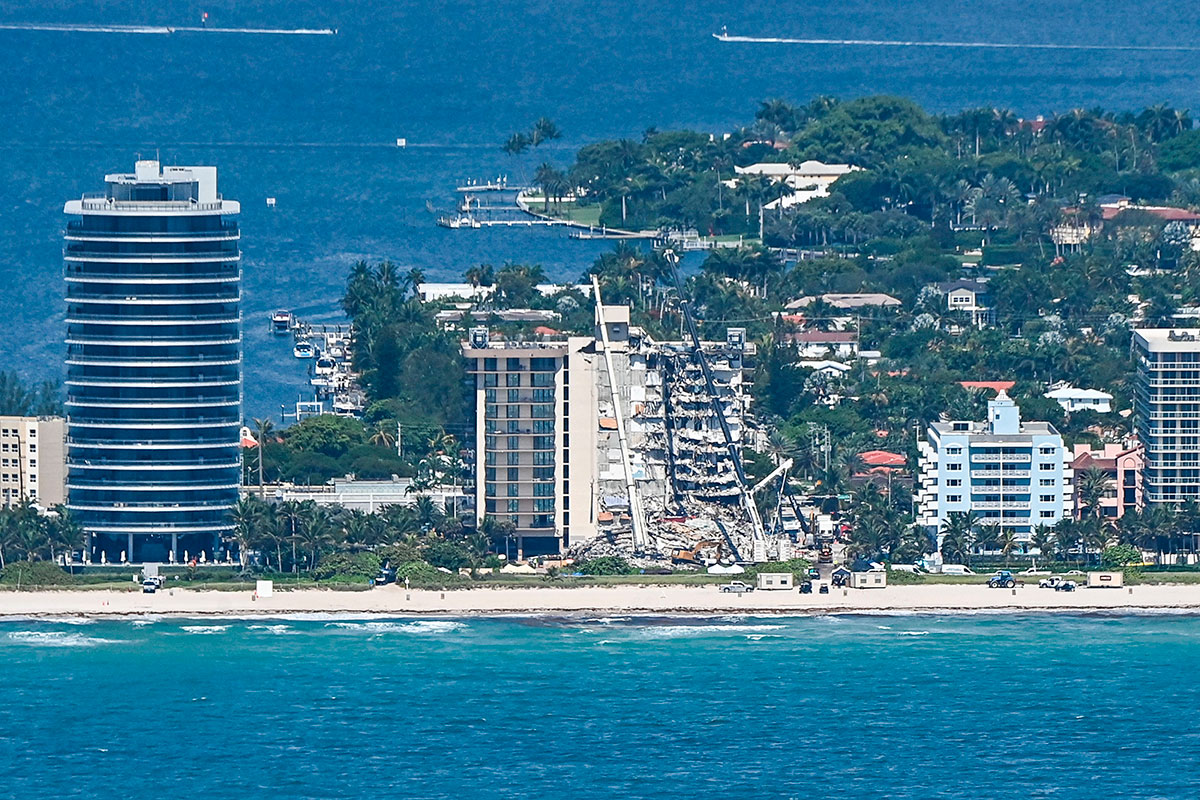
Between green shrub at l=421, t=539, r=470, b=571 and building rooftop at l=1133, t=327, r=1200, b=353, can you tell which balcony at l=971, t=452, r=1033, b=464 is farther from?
green shrub at l=421, t=539, r=470, b=571

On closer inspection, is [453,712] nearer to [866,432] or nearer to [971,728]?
[971,728]

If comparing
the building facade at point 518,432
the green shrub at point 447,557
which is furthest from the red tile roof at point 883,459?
the green shrub at point 447,557

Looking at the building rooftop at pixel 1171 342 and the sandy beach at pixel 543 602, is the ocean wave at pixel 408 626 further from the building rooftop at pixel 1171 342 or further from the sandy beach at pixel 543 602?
the building rooftop at pixel 1171 342

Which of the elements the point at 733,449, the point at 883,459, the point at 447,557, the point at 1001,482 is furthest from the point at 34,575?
the point at 883,459

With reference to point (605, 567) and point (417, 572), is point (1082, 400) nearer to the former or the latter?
point (605, 567)

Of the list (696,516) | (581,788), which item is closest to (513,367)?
(696,516)

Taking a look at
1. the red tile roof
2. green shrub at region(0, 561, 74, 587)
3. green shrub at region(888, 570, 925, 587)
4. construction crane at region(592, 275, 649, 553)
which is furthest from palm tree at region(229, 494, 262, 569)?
the red tile roof
